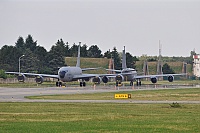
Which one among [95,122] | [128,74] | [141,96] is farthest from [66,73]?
[95,122]

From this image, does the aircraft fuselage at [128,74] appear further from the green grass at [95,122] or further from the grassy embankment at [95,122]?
the grassy embankment at [95,122]

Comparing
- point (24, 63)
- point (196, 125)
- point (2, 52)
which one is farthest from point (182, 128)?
point (2, 52)

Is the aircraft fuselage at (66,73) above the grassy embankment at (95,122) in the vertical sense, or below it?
above

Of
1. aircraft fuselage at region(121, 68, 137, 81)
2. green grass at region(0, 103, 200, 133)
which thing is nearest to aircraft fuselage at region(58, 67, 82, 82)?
aircraft fuselage at region(121, 68, 137, 81)

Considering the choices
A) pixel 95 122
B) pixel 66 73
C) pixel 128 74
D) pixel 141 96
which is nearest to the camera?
pixel 95 122

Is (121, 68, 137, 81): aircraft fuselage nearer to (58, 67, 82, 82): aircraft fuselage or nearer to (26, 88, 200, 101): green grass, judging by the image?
(58, 67, 82, 82): aircraft fuselage

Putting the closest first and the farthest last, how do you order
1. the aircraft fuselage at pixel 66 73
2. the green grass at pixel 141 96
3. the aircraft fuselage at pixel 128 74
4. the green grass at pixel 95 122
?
the green grass at pixel 95 122, the green grass at pixel 141 96, the aircraft fuselage at pixel 66 73, the aircraft fuselage at pixel 128 74

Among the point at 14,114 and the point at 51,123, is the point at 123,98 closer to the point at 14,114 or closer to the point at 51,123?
the point at 14,114

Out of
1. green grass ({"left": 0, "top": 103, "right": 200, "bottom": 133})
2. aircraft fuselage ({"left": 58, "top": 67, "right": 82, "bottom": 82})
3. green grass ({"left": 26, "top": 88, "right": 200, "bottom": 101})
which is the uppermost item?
aircraft fuselage ({"left": 58, "top": 67, "right": 82, "bottom": 82})

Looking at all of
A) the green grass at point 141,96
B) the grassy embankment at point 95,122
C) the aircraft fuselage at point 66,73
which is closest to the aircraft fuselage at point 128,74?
the aircraft fuselage at point 66,73

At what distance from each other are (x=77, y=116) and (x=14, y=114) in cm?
417

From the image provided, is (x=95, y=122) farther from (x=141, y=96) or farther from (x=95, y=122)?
(x=141, y=96)

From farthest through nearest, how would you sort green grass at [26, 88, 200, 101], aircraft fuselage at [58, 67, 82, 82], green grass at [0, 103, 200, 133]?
aircraft fuselage at [58, 67, 82, 82], green grass at [26, 88, 200, 101], green grass at [0, 103, 200, 133]

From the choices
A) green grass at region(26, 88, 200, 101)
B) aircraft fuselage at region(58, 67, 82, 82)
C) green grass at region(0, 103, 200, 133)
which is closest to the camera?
green grass at region(0, 103, 200, 133)
